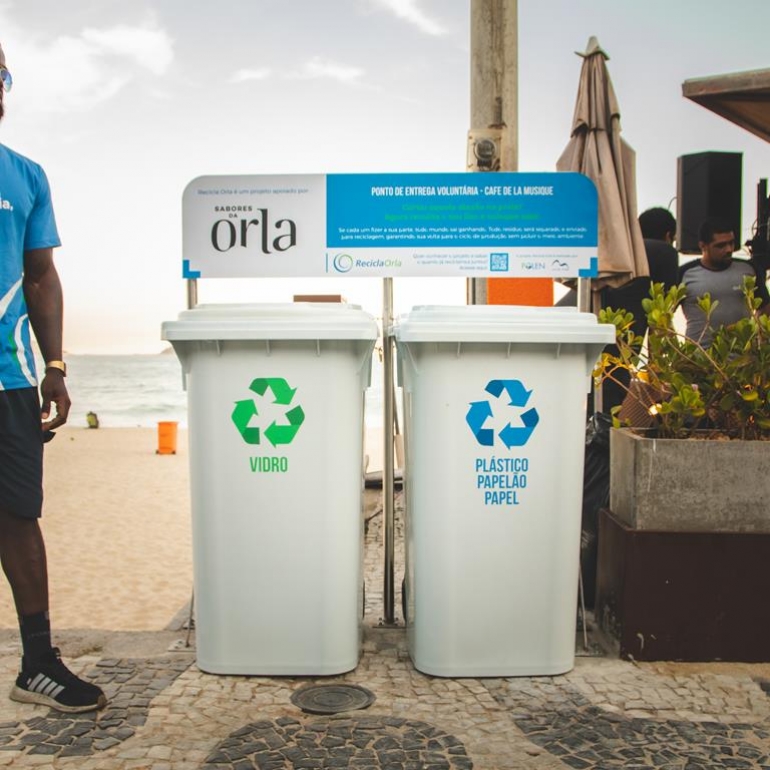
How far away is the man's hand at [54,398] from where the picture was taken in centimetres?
290

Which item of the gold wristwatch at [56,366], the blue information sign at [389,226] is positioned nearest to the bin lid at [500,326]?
the blue information sign at [389,226]

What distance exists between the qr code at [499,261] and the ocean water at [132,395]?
751 inches

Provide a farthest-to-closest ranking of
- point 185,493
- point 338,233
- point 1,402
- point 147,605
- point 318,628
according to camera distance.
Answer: point 185,493 → point 147,605 → point 338,233 → point 318,628 → point 1,402

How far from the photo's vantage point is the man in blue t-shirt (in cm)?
279

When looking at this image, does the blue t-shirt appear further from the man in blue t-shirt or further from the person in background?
the person in background

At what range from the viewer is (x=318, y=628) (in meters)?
3.20

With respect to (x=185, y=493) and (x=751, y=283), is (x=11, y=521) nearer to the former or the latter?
(x=751, y=283)

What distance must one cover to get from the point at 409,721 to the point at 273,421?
1.13m

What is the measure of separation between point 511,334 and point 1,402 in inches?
68.8

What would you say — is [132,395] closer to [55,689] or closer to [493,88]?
[493,88]


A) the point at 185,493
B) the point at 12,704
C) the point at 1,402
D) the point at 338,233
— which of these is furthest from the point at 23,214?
the point at 185,493

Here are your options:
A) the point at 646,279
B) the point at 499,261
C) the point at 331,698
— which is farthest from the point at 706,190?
the point at 331,698

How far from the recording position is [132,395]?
51.2 metres

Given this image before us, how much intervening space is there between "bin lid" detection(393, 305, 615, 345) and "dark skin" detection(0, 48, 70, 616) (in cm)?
122
